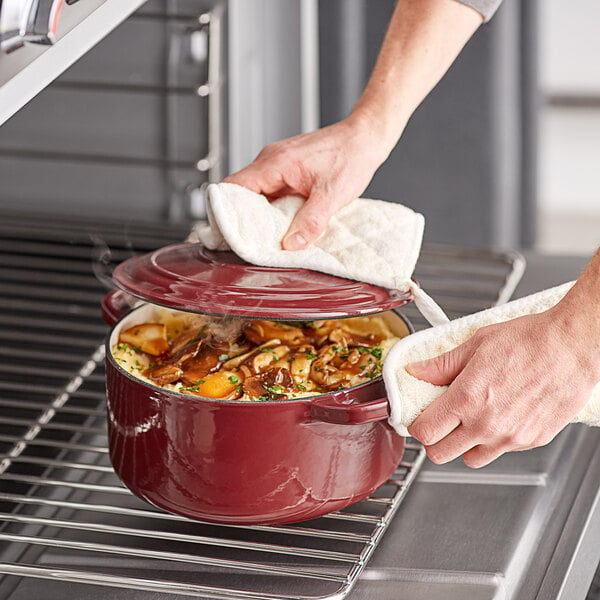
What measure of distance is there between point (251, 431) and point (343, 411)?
0.23 feet

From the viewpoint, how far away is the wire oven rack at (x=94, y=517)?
2.50 feet

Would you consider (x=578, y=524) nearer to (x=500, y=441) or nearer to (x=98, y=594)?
(x=500, y=441)

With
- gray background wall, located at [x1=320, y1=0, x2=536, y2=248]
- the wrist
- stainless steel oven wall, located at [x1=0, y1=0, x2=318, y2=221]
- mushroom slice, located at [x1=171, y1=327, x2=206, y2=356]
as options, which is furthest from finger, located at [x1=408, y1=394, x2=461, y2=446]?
gray background wall, located at [x1=320, y1=0, x2=536, y2=248]

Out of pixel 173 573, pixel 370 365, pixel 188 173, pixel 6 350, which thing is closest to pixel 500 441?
pixel 370 365

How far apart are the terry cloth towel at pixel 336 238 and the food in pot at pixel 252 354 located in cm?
7

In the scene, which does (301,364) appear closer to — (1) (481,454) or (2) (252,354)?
(2) (252,354)

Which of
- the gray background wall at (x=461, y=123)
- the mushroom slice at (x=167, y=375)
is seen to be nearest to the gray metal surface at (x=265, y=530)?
the mushroom slice at (x=167, y=375)

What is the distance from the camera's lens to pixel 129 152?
1.42 metres

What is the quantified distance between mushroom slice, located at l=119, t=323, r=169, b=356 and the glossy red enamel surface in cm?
6

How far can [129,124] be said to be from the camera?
1.41 m

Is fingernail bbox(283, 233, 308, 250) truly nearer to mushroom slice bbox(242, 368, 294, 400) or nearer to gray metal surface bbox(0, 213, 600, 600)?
mushroom slice bbox(242, 368, 294, 400)

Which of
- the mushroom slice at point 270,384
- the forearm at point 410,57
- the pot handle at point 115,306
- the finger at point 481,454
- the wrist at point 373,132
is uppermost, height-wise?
the forearm at point 410,57

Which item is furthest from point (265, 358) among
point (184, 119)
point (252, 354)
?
point (184, 119)

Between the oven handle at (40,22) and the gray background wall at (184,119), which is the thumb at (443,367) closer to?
the oven handle at (40,22)
